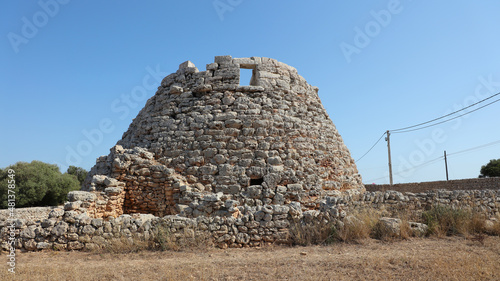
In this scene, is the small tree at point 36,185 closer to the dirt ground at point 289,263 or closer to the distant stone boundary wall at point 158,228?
the distant stone boundary wall at point 158,228

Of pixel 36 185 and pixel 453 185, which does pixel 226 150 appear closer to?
pixel 453 185

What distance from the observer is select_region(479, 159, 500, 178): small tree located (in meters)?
27.4

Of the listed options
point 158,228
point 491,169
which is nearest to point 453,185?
point 158,228

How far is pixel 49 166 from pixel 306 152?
23.6 meters

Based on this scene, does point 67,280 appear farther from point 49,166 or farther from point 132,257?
point 49,166

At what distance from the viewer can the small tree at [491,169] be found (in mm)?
27403

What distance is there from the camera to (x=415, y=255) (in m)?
4.88

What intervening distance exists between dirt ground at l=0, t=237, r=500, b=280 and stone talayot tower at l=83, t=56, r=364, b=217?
6.09 feet

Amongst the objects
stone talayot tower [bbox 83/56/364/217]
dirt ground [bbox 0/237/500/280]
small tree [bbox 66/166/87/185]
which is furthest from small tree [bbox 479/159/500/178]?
small tree [bbox 66/166/87/185]

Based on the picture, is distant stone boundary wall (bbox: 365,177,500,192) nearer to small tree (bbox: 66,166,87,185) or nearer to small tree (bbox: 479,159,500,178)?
small tree (bbox: 479,159,500,178)

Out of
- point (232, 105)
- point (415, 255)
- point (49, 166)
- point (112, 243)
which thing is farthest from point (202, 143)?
point (49, 166)

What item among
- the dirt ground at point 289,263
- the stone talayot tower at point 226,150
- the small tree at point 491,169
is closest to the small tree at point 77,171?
the stone talayot tower at point 226,150

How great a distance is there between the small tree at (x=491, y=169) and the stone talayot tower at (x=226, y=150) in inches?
997

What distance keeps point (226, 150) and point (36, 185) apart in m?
19.9
